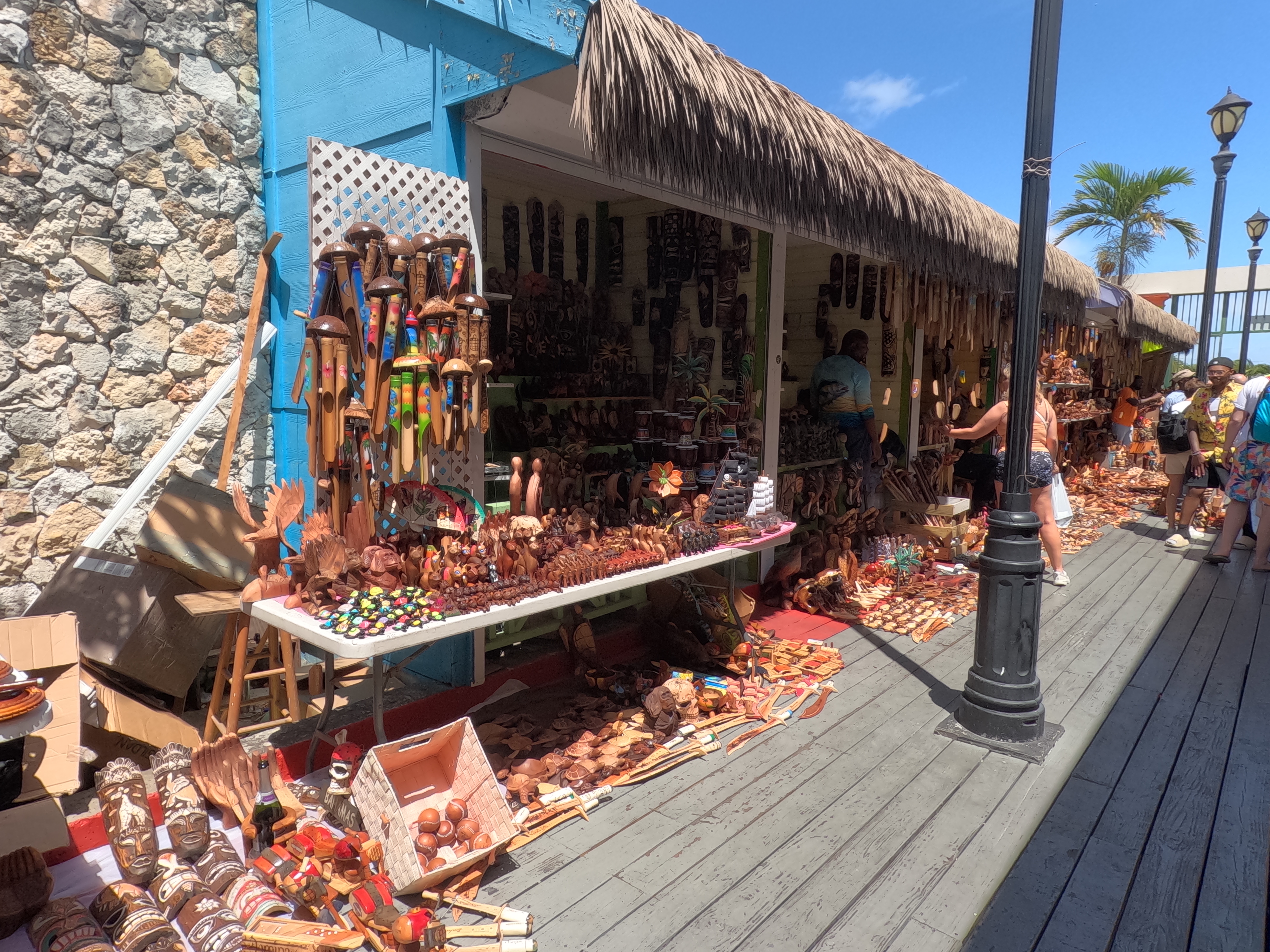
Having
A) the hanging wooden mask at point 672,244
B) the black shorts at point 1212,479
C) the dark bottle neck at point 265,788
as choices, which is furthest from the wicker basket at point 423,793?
the black shorts at point 1212,479

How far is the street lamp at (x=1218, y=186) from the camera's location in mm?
7828

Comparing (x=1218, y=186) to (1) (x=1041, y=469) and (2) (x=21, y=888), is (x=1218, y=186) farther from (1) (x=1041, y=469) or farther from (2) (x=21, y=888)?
(2) (x=21, y=888)

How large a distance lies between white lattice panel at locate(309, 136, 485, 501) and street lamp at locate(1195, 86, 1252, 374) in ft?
28.7

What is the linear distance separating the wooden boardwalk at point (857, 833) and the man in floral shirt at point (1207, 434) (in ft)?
12.8

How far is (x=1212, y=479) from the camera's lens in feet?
25.0

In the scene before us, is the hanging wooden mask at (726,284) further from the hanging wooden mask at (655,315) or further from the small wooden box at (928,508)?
the small wooden box at (928,508)

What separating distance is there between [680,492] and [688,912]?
2.05 metres

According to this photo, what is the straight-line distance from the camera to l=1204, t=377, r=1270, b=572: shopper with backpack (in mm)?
5887

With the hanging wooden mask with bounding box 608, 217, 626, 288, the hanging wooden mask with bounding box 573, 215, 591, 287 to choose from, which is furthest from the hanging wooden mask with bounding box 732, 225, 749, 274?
the hanging wooden mask with bounding box 573, 215, 591, 287

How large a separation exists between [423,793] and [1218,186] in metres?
10.5

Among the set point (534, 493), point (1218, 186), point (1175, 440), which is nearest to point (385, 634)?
point (534, 493)

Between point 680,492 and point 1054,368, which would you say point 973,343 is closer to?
point 1054,368

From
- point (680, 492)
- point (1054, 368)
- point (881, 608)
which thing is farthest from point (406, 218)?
point (1054, 368)

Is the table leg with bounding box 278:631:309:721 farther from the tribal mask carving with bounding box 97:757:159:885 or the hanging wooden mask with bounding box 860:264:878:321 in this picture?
the hanging wooden mask with bounding box 860:264:878:321
